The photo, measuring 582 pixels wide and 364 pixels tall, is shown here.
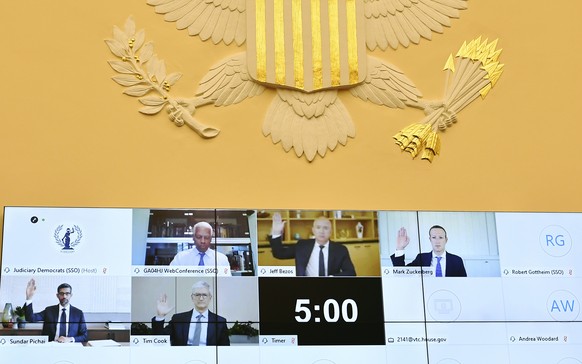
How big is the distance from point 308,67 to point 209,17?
0.77m

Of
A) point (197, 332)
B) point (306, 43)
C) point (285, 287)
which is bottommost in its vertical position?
point (197, 332)

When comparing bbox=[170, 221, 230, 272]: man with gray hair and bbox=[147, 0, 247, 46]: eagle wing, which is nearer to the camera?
bbox=[170, 221, 230, 272]: man with gray hair

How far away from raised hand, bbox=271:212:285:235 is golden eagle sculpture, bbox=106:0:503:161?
0.49 meters

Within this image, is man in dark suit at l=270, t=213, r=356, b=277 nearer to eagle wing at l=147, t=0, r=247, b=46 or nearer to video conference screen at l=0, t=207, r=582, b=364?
video conference screen at l=0, t=207, r=582, b=364

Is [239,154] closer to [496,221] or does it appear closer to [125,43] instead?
[125,43]

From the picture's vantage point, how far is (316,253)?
6.71m

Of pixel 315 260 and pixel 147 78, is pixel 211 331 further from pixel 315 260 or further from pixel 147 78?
pixel 147 78

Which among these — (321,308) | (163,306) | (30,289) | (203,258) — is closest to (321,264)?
(321,308)

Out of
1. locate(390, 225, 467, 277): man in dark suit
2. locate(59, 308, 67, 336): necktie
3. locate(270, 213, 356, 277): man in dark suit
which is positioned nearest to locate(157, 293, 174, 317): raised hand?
locate(59, 308, 67, 336): necktie

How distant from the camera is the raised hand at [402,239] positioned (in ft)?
22.2

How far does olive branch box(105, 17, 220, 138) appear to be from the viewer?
271 inches

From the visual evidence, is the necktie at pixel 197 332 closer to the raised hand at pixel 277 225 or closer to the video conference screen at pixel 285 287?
the video conference screen at pixel 285 287

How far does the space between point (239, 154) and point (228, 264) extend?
0.78 m

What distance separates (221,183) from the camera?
22.4 feet
